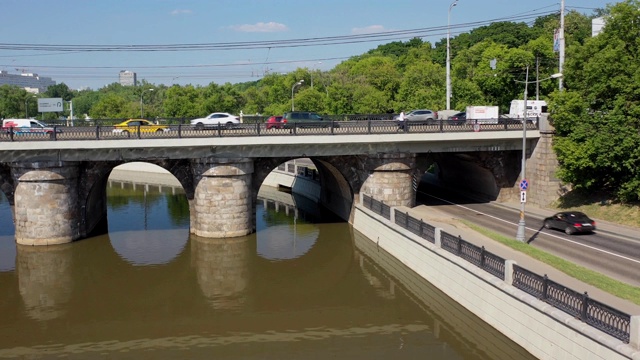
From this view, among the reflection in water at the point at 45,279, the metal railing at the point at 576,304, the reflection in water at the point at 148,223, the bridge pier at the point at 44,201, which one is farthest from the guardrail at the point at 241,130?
the metal railing at the point at 576,304

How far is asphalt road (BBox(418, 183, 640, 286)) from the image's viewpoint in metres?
22.6

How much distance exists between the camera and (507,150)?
3997 centimetres

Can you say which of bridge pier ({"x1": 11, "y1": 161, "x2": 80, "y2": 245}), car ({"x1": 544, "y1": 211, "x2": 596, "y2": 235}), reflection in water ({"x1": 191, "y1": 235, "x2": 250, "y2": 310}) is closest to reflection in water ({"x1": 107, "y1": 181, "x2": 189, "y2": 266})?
reflection in water ({"x1": 191, "y1": 235, "x2": 250, "y2": 310})

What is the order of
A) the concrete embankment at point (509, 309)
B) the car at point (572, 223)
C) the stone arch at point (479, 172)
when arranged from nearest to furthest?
the concrete embankment at point (509, 309) → the car at point (572, 223) → the stone arch at point (479, 172)

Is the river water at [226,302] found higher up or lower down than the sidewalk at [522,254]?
lower down

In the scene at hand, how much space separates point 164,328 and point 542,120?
2915cm

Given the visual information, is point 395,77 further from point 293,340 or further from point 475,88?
point 293,340

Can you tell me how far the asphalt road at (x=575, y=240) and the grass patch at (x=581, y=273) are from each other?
3.03 feet

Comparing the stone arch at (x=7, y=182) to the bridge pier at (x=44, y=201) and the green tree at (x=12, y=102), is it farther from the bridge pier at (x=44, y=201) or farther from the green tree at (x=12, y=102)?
the green tree at (x=12, y=102)

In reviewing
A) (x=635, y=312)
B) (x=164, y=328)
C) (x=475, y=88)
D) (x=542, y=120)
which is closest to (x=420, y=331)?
(x=635, y=312)

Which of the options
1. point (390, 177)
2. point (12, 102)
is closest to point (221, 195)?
point (390, 177)

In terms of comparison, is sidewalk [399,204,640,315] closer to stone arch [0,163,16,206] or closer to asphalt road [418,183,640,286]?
asphalt road [418,183,640,286]

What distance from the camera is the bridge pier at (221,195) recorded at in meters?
34.0

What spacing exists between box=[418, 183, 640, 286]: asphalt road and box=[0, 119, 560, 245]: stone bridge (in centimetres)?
342
